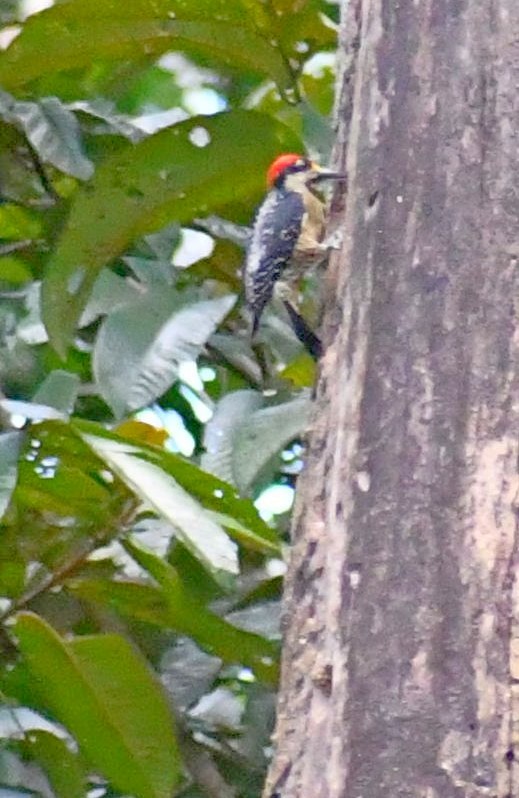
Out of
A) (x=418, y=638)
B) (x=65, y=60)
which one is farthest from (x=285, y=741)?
(x=65, y=60)

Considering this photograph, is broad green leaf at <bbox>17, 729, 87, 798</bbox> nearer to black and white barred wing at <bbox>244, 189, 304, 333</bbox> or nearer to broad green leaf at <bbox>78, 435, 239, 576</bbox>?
broad green leaf at <bbox>78, 435, 239, 576</bbox>

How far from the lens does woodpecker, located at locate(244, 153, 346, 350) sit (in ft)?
7.43

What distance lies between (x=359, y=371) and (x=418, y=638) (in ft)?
0.89

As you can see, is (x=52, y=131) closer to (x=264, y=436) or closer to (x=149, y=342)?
(x=149, y=342)

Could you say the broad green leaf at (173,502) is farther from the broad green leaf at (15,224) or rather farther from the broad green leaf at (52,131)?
the broad green leaf at (15,224)

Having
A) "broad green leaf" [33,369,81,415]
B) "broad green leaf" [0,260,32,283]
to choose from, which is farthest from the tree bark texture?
"broad green leaf" [0,260,32,283]

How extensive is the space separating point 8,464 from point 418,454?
45 cm

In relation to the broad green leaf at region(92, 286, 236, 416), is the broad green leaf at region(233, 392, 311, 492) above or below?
below

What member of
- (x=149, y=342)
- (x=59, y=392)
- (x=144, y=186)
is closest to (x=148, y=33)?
(x=144, y=186)

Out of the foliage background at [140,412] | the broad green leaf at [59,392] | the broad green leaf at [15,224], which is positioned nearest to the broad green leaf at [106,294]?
the foliage background at [140,412]

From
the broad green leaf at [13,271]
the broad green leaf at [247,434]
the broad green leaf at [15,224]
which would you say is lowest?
the broad green leaf at [247,434]

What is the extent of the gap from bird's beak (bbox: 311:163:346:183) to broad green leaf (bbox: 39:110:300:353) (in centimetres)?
13

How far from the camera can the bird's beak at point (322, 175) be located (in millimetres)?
2059

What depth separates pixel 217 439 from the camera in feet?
7.00
